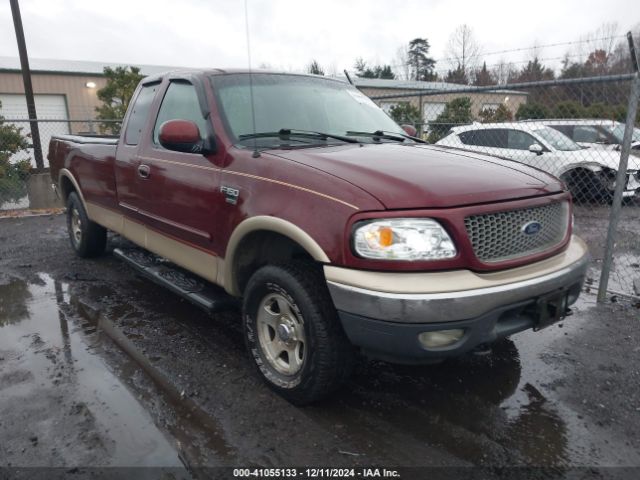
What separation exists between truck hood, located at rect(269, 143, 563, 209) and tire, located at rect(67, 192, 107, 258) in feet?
12.0

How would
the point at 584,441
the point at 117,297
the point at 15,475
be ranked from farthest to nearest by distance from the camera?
the point at 117,297 < the point at 584,441 < the point at 15,475

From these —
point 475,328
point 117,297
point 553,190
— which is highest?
point 553,190

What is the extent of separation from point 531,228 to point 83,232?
5.12 meters

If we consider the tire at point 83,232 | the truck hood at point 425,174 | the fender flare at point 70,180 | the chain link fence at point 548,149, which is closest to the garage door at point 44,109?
the chain link fence at point 548,149

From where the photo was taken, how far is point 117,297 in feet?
16.3

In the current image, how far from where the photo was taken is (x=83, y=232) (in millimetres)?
5980

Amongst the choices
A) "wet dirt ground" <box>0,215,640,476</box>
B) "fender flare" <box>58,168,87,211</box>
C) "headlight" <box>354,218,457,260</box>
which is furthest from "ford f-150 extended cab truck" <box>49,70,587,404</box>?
"fender flare" <box>58,168,87,211</box>

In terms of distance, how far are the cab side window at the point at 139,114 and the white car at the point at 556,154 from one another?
6.46 meters

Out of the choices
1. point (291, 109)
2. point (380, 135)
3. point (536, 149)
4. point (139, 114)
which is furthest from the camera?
point (536, 149)

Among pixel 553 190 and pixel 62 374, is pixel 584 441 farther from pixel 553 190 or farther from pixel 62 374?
pixel 62 374

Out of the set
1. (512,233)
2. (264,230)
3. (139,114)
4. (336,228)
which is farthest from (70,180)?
(512,233)

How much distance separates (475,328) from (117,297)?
3.72m

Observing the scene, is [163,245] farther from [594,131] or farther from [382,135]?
[594,131]

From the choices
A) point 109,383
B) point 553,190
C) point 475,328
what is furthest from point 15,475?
point 553,190
